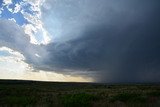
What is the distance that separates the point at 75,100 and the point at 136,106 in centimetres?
400

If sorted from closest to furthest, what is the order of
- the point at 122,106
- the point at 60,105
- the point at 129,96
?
the point at 122,106, the point at 60,105, the point at 129,96

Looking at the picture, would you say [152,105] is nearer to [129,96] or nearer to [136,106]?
[136,106]

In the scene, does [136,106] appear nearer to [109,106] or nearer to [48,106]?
[109,106]

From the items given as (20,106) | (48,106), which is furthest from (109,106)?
(20,106)

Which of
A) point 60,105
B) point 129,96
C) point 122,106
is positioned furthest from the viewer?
point 129,96

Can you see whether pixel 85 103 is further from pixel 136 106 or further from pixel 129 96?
pixel 129 96

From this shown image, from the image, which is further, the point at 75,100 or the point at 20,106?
the point at 75,100

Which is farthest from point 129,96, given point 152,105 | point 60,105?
point 60,105

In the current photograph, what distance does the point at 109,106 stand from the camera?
14.8 m

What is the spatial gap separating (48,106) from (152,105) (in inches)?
249

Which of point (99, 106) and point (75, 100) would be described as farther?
point (75, 100)

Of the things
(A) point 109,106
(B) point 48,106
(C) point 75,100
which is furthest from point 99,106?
(B) point 48,106

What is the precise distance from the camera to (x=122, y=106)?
14672 millimetres

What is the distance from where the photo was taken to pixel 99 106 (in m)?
15.2
